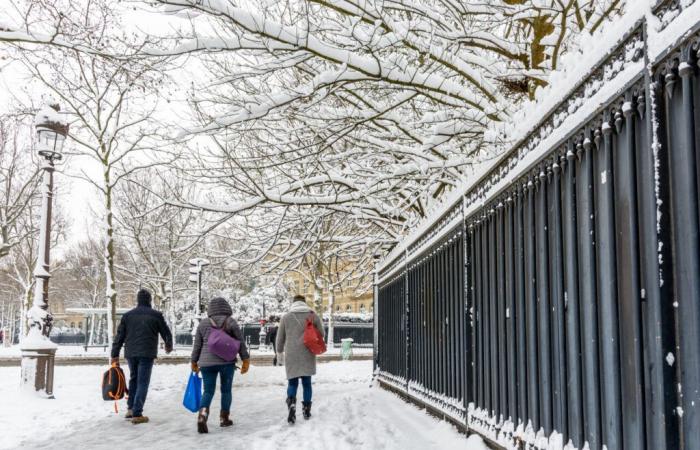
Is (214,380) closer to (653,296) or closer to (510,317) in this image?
(510,317)

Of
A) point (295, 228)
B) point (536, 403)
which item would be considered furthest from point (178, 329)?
point (536, 403)

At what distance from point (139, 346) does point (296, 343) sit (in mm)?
2195

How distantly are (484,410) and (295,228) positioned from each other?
7840mm

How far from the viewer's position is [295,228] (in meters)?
12.7

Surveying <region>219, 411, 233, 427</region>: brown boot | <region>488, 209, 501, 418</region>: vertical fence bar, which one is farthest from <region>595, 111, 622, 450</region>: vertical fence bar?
<region>219, 411, 233, 427</region>: brown boot

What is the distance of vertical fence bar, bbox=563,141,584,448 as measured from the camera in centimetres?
349

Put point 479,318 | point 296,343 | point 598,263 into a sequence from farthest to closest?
point 296,343, point 479,318, point 598,263

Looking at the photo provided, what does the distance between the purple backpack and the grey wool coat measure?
83 cm

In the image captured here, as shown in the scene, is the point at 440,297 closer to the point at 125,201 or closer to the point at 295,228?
the point at 295,228

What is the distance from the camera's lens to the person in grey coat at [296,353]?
352 inches

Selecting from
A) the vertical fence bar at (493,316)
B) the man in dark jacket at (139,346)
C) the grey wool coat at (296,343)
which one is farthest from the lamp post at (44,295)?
the vertical fence bar at (493,316)

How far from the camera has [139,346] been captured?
29.8ft

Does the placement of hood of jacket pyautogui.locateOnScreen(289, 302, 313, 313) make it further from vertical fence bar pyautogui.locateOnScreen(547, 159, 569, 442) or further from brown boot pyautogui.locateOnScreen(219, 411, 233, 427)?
vertical fence bar pyautogui.locateOnScreen(547, 159, 569, 442)

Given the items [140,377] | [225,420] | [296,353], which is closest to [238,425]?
[225,420]
